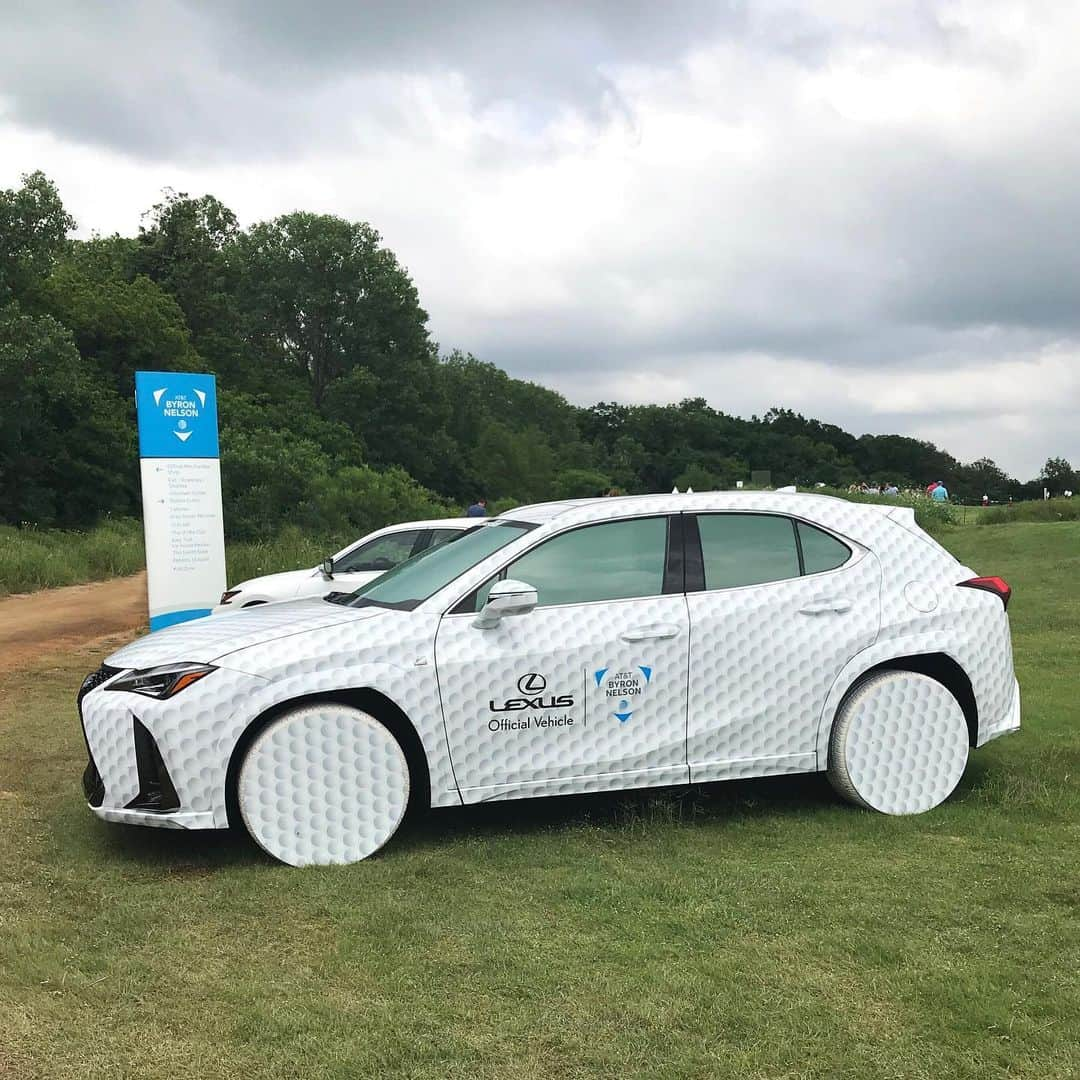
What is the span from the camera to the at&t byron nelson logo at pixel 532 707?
5.14m

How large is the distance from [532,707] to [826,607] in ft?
5.29

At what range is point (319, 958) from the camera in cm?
395

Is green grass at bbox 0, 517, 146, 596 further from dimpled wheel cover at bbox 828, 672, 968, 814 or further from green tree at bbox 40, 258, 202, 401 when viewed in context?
dimpled wheel cover at bbox 828, 672, 968, 814

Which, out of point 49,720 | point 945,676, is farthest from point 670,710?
point 49,720

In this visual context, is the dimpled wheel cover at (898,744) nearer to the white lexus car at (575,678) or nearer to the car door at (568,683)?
the white lexus car at (575,678)

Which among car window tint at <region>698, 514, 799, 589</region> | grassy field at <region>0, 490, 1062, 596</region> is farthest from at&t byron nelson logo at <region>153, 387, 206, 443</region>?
car window tint at <region>698, 514, 799, 589</region>

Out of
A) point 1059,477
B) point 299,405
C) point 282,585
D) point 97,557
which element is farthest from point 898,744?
point 1059,477

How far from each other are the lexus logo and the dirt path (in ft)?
25.8

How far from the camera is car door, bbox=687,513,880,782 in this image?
545 centimetres

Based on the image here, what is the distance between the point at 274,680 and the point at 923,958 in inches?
111

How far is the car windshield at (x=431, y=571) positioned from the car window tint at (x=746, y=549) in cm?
91

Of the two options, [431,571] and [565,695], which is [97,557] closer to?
[431,571]

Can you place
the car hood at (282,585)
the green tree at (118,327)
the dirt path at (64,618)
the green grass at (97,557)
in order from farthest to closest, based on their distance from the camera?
the green tree at (118,327)
the green grass at (97,557)
the dirt path at (64,618)
the car hood at (282,585)

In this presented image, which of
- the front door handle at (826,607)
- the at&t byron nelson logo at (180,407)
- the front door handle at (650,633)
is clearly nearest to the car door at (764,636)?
the front door handle at (826,607)
